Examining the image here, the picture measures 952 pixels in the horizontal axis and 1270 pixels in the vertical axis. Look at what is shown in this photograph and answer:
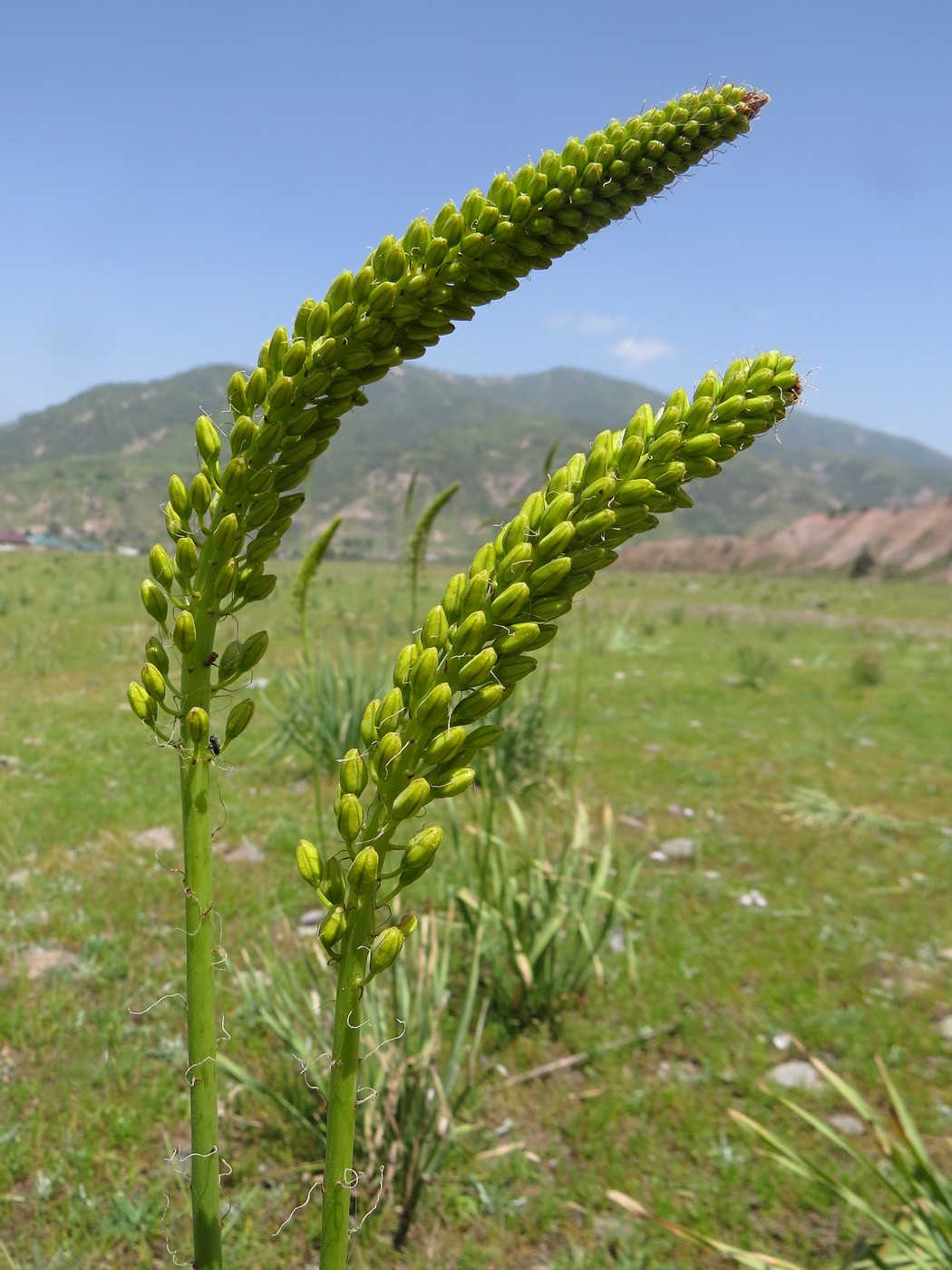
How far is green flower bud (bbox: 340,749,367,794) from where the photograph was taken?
121 centimetres

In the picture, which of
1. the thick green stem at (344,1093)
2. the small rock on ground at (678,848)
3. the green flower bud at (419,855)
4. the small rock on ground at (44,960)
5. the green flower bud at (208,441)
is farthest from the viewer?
the small rock on ground at (678,848)

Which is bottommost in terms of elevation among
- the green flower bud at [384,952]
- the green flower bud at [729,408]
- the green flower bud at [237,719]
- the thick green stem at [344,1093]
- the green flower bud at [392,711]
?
the thick green stem at [344,1093]

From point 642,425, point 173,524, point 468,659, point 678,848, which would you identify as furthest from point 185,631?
point 678,848

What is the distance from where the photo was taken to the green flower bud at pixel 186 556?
4.39 feet

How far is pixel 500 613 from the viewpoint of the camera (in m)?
1.22

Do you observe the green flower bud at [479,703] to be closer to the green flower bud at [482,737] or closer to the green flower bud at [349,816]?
the green flower bud at [482,737]

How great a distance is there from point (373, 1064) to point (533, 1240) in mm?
1385

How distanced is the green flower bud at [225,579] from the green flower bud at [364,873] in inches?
19.4

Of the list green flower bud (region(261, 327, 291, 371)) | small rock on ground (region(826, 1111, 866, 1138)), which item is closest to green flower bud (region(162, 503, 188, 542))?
green flower bud (region(261, 327, 291, 371))

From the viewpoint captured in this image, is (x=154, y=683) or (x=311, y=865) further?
(x=154, y=683)

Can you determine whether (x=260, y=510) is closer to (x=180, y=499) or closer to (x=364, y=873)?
(x=180, y=499)

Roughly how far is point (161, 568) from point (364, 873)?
64 centimetres

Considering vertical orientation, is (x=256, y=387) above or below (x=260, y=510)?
above

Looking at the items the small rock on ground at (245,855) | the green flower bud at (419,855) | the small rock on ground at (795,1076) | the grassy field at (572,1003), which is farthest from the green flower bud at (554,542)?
the small rock on ground at (245,855)
